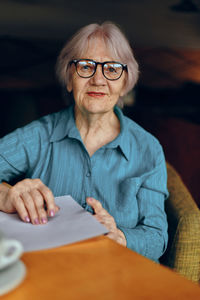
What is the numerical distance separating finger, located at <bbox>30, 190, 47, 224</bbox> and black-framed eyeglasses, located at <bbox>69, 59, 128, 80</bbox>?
2.07 feet

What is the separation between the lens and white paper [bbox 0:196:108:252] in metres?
0.78

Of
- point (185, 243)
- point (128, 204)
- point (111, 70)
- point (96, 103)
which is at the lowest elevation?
point (185, 243)

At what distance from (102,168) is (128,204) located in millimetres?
173

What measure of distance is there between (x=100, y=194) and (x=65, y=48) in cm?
62

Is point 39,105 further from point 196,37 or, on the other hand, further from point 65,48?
point 65,48

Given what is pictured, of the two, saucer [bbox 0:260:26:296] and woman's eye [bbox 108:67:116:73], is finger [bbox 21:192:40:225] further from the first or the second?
woman's eye [bbox 108:67:116:73]

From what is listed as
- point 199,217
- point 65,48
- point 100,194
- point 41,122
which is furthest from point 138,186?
point 65,48

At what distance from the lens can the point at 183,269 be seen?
1305 mm

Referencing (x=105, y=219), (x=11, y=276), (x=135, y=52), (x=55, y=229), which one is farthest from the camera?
(x=135, y=52)

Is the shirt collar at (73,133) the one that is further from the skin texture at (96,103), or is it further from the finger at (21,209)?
the finger at (21,209)

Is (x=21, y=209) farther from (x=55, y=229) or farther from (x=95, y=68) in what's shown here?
(x=95, y=68)

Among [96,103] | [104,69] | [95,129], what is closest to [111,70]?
[104,69]

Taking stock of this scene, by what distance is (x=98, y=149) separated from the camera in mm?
1442

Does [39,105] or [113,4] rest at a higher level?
[113,4]
